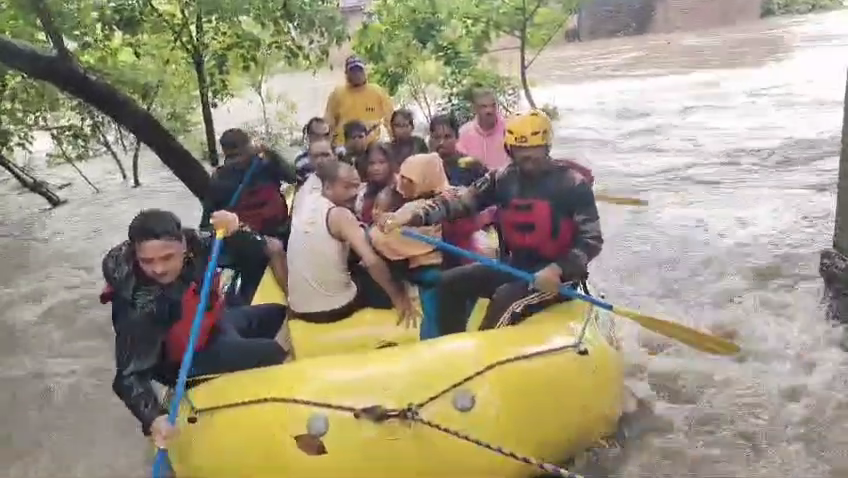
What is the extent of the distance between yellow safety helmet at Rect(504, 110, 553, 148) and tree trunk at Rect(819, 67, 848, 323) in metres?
1.99

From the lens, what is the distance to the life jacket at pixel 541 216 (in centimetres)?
371

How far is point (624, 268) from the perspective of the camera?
6.85 m

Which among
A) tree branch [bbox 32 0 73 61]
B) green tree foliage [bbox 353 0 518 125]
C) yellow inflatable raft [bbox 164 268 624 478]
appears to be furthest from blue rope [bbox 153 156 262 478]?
green tree foliage [bbox 353 0 518 125]

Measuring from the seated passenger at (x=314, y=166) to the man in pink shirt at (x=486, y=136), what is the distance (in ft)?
3.63

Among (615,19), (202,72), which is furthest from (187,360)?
(615,19)

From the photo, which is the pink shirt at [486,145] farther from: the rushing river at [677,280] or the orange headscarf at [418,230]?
the orange headscarf at [418,230]

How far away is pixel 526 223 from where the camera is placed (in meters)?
3.77

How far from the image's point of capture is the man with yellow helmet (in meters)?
3.69

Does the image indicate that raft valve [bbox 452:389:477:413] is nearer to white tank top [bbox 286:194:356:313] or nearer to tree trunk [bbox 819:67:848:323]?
white tank top [bbox 286:194:356:313]

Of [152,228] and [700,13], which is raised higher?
[152,228]

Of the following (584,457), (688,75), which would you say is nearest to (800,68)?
(688,75)

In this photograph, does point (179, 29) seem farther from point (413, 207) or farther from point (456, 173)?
point (413, 207)

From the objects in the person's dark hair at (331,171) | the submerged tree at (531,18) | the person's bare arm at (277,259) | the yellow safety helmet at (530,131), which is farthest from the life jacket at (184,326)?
the submerged tree at (531,18)

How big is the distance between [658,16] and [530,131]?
2098 cm
